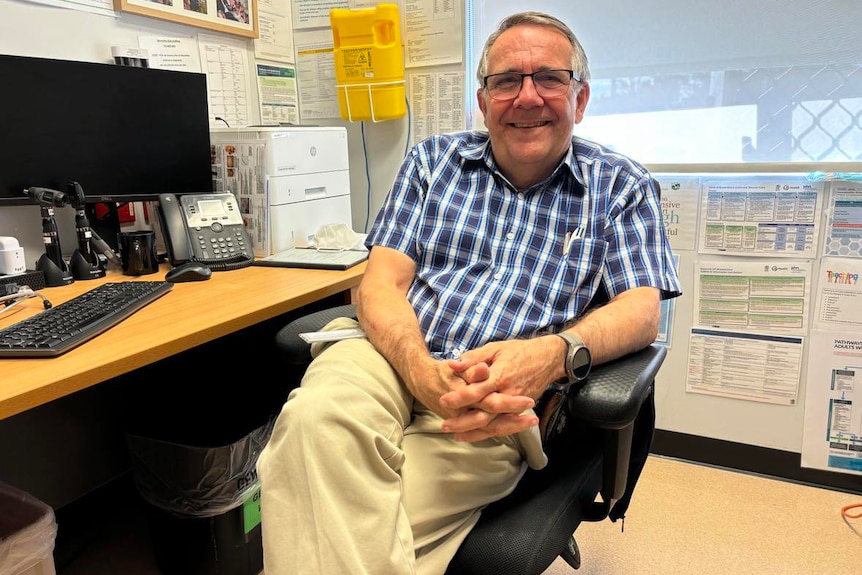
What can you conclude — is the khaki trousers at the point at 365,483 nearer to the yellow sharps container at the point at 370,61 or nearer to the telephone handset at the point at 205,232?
the telephone handset at the point at 205,232

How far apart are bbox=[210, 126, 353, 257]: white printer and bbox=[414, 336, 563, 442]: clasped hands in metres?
0.96

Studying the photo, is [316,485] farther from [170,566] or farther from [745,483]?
[745,483]

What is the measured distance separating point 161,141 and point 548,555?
4.74ft

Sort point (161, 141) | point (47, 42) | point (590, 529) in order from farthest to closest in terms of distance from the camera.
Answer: point (590, 529), point (161, 141), point (47, 42)

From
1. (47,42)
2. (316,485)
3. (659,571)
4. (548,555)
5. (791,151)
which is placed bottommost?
(659,571)

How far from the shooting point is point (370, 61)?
215cm

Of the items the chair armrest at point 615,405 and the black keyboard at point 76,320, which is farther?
the black keyboard at point 76,320

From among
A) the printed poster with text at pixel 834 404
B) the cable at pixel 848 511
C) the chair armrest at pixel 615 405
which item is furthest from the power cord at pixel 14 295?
the cable at pixel 848 511

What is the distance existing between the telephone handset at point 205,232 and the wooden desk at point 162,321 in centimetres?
5

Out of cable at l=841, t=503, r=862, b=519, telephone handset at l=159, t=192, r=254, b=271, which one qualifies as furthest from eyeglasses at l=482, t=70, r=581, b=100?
cable at l=841, t=503, r=862, b=519

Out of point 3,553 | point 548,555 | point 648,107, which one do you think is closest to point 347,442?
point 548,555

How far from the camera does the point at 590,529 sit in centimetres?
181

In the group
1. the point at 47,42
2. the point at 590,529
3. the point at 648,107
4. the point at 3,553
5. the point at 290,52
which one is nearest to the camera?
the point at 3,553

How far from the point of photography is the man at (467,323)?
2.87ft
